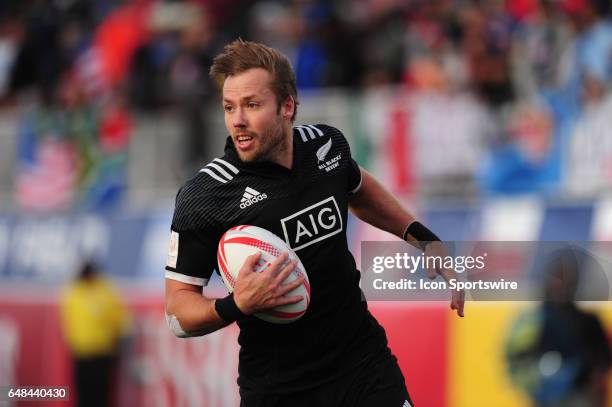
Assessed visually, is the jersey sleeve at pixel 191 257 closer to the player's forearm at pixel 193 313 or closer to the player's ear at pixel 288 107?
the player's forearm at pixel 193 313

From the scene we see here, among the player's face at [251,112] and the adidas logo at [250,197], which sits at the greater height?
the player's face at [251,112]

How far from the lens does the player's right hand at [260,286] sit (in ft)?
15.7

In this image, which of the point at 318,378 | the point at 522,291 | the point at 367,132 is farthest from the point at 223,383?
the point at 318,378

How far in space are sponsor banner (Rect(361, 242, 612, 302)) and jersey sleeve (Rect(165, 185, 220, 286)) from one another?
933mm

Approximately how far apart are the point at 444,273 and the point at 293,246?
903mm

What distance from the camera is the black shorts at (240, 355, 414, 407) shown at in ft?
17.5

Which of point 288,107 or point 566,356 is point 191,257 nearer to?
point 288,107

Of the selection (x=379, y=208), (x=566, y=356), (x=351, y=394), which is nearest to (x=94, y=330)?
(x=566, y=356)

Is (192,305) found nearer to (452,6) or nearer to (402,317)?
(402,317)

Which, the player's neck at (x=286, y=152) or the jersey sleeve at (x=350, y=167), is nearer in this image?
the player's neck at (x=286, y=152)

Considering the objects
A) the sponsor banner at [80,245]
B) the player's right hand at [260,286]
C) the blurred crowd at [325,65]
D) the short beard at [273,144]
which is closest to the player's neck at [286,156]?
the short beard at [273,144]

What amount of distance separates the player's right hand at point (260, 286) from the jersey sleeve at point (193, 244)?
0.33 meters

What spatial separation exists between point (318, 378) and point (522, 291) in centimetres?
174

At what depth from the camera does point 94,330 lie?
1360 centimetres
